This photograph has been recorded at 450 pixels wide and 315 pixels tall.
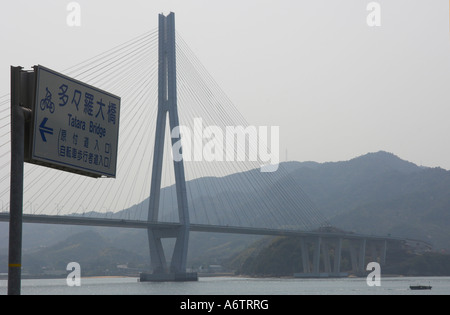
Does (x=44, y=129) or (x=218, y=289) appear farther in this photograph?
(x=218, y=289)

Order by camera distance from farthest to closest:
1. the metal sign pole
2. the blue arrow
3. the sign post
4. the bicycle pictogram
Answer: the blue arrow
the bicycle pictogram
the sign post
the metal sign pole

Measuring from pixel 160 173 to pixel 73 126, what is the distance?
163ft

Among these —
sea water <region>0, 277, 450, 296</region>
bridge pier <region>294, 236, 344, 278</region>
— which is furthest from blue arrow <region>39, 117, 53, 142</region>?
bridge pier <region>294, 236, 344, 278</region>

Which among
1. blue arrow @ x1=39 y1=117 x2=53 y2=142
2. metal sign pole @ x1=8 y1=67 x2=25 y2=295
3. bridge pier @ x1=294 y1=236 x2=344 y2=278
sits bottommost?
bridge pier @ x1=294 y1=236 x2=344 y2=278

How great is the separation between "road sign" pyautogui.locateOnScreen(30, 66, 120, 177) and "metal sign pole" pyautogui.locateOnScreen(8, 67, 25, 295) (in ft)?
2.09

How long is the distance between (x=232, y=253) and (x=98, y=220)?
130 metres

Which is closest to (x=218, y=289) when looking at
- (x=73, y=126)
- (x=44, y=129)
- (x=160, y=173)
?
(x=160, y=173)

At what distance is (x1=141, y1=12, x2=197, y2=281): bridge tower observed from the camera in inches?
2357

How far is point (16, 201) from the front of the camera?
782 centimetres

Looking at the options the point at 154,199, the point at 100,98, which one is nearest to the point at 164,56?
the point at 154,199

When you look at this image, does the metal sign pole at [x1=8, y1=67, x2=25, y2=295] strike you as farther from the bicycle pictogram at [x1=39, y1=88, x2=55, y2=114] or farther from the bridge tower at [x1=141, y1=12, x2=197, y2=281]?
the bridge tower at [x1=141, y1=12, x2=197, y2=281]

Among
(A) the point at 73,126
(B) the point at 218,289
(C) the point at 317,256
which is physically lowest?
(C) the point at 317,256

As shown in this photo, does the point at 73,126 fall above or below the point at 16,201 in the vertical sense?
above

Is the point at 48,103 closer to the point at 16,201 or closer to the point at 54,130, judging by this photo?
the point at 54,130
